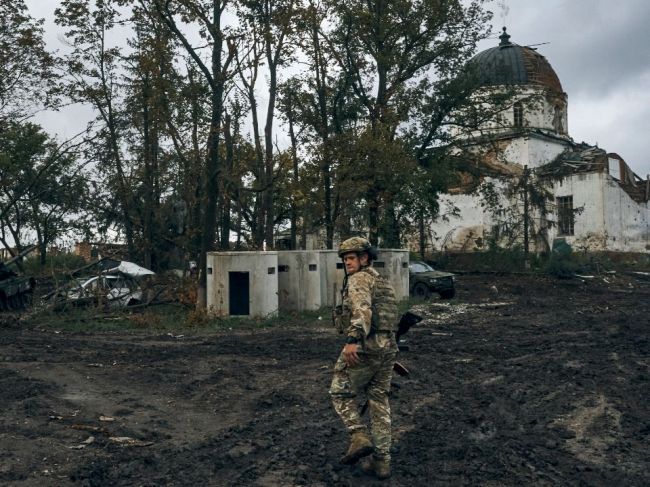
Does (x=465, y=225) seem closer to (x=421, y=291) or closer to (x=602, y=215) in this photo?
(x=602, y=215)

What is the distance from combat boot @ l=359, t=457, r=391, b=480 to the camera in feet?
19.6

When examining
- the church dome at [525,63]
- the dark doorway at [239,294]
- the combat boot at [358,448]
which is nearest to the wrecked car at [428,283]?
the dark doorway at [239,294]

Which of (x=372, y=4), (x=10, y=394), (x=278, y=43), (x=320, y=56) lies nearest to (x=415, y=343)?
(x=10, y=394)

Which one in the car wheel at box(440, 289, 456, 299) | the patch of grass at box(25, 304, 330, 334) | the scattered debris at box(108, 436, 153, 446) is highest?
the car wheel at box(440, 289, 456, 299)

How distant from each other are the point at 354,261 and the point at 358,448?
5.04 ft

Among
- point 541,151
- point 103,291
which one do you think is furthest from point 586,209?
point 103,291

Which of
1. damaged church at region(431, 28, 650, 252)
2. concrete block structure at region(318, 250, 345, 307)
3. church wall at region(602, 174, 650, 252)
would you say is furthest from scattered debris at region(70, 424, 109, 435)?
church wall at region(602, 174, 650, 252)

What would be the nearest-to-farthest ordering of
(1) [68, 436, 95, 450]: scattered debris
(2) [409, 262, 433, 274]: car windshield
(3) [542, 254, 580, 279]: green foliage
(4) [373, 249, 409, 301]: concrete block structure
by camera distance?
(1) [68, 436, 95, 450]: scattered debris
(4) [373, 249, 409, 301]: concrete block structure
(2) [409, 262, 433, 274]: car windshield
(3) [542, 254, 580, 279]: green foliage

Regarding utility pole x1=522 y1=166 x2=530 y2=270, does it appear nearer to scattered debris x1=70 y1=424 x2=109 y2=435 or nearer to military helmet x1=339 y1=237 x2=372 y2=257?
scattered debris x1=70 y1=424 x2=109 y2=435

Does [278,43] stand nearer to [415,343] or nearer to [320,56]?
[320,56]

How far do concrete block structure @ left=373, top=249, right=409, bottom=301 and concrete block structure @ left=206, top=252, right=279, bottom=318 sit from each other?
4.95 metres

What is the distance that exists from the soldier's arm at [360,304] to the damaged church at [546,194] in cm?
3501

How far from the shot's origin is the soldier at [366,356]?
19.9 ft

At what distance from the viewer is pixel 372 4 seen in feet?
107
